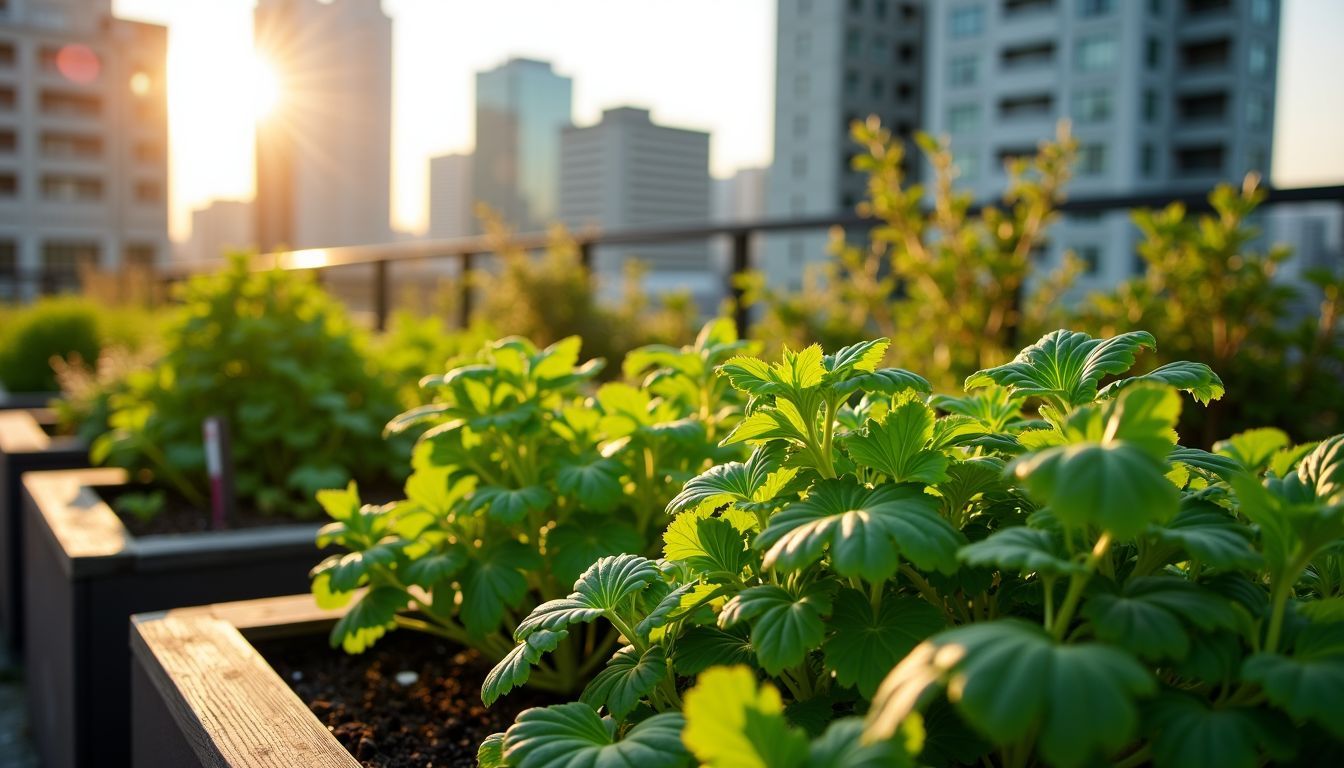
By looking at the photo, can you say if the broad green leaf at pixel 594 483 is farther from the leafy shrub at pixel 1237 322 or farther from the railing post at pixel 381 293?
the railing post at pixel 381 293

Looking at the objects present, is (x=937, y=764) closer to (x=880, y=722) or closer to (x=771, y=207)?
(x=880, y=722)

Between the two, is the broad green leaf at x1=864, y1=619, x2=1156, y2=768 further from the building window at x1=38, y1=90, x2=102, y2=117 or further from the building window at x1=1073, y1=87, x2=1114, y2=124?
the building window at x1=38, y1=90, x2=102, y2=117

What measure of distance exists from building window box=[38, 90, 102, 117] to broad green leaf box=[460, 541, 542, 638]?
6269cm

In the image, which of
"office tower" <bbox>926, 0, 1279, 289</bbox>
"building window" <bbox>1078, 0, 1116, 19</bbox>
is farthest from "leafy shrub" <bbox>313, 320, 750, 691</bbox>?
"building window" <bbox>1078, 0, 1116, 19</bbox>

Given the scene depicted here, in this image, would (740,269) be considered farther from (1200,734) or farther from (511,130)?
(511,130)

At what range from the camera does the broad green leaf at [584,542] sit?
158 cm

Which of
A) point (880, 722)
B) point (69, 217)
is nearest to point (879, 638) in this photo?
point (880, 722)

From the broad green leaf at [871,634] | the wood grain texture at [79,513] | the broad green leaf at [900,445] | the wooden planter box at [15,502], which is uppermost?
the broad green leaf at [900,445]

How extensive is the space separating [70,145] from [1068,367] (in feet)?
209

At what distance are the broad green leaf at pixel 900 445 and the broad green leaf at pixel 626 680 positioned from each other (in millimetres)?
304

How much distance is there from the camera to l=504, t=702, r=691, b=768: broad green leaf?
0.89m

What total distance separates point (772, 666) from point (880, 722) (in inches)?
8.7

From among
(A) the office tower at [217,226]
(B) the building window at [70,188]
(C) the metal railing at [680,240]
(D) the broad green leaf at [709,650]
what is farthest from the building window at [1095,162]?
(A) the office tower at [217,226]

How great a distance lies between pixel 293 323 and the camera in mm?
3703
